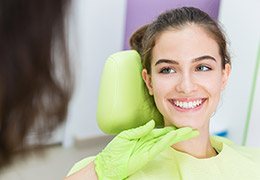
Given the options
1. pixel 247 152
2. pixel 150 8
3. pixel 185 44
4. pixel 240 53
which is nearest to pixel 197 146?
pixel 247 152

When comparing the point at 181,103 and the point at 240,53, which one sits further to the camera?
the point at 240,53

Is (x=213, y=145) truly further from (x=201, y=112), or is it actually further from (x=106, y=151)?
(x=106, y=151)

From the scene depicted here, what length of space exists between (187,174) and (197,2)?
0.78 m

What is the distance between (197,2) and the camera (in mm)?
1797

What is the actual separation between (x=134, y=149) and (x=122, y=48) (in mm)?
1332

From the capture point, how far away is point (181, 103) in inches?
51.8

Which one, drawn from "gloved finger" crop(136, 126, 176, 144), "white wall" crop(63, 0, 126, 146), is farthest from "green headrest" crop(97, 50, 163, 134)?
"white wall" crop(63, 0, 126, 146)

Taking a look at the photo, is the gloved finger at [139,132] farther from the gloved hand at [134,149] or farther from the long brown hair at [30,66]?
the long brown hair at [30,66]

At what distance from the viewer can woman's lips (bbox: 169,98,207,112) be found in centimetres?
131

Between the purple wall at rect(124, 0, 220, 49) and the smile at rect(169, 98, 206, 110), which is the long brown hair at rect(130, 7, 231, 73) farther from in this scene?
the purple wall at rect(124, 0, 220, 49)

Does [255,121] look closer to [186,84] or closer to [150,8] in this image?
[186,84]

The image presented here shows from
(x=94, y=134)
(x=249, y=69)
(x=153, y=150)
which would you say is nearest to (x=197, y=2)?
(x=249, y=69)

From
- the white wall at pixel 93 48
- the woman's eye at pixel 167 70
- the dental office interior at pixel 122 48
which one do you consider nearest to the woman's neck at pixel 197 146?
the woman's eye at pixel 167 70

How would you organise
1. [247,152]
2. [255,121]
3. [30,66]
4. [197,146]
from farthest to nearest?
1. [255,121]
2. [247,152]
3. [197,146]
4. [30,66]
